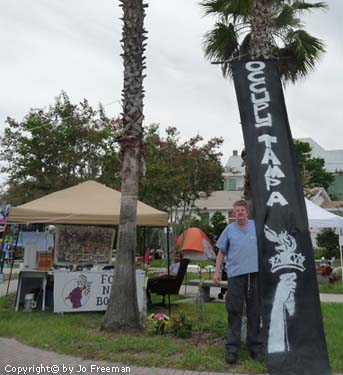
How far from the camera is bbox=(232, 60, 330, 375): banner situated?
5328 mm

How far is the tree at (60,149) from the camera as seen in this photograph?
23.1 m

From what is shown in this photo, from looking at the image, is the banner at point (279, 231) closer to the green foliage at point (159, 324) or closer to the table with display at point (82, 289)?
the green foliage at point (159, 324)

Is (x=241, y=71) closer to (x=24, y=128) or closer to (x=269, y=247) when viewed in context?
(x=269, y=247)

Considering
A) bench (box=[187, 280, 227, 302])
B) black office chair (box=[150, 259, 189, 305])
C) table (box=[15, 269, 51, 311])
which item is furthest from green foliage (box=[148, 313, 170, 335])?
table (box=[15, 269, 51, 311])

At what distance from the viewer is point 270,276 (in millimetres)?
5480

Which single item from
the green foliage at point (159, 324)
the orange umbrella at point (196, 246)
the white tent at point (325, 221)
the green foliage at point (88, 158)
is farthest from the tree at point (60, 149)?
the green foliage at point (159, 324)

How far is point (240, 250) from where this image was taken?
604 centimetres

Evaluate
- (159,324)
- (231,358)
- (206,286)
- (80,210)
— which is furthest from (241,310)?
(80,210)

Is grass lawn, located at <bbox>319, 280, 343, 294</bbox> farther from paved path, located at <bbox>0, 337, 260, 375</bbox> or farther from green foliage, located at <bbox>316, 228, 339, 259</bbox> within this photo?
green foliage, located at <bbox>316, 228, 339, 259</bbox>

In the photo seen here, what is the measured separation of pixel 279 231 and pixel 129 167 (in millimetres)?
3448

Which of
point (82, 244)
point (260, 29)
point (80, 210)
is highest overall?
point (260, 29)

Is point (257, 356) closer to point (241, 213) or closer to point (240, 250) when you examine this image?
point (240, 250)

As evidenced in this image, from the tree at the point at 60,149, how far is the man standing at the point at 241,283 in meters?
17.4

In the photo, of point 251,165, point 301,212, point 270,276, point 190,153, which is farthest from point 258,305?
point 190,153
